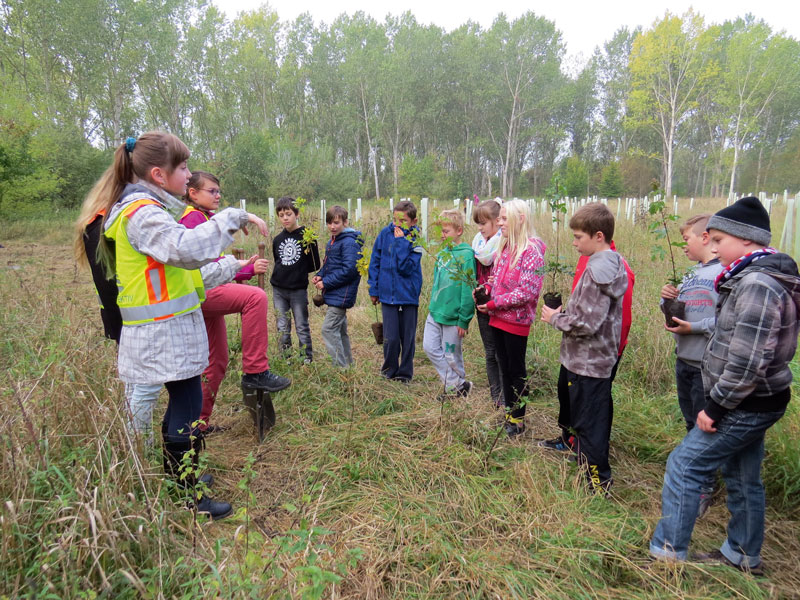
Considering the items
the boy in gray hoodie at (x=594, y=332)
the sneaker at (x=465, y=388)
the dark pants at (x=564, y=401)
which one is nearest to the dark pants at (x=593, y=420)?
the boy in gray hoodie at (x=594, y=332)

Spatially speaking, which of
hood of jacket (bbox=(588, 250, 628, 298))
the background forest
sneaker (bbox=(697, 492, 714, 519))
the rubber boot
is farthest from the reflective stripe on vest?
the background forest

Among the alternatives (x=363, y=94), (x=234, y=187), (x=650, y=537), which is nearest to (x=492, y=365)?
(x=650, y=537)

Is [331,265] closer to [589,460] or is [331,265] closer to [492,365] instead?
[492,365]

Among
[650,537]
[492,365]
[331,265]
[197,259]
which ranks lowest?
[650,537]

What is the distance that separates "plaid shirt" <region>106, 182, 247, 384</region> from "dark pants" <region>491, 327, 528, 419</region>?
195 cm

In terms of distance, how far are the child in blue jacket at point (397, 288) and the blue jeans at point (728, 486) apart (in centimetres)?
242

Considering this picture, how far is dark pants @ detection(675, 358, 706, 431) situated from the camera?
2407 millimetres

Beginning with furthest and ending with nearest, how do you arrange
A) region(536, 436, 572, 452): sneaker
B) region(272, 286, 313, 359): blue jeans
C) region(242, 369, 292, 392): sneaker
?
1. region(272, 286, 313, 359): blue jeans
2. region(536, 436, 572, 452): sneaker
3. region(242, 369, 292, 392): sneaker

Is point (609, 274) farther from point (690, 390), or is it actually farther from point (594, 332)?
point (690, 390)

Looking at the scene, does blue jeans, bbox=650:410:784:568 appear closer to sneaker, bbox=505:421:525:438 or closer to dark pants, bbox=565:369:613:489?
dark pants, bbox=565:369:613:489

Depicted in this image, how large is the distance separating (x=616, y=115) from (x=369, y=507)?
51.8 metres

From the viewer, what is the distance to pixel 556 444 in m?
2.94

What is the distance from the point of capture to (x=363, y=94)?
112ft

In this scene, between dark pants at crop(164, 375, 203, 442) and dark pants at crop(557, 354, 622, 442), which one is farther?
dark pants at crop(557, 354, 622, 442)
